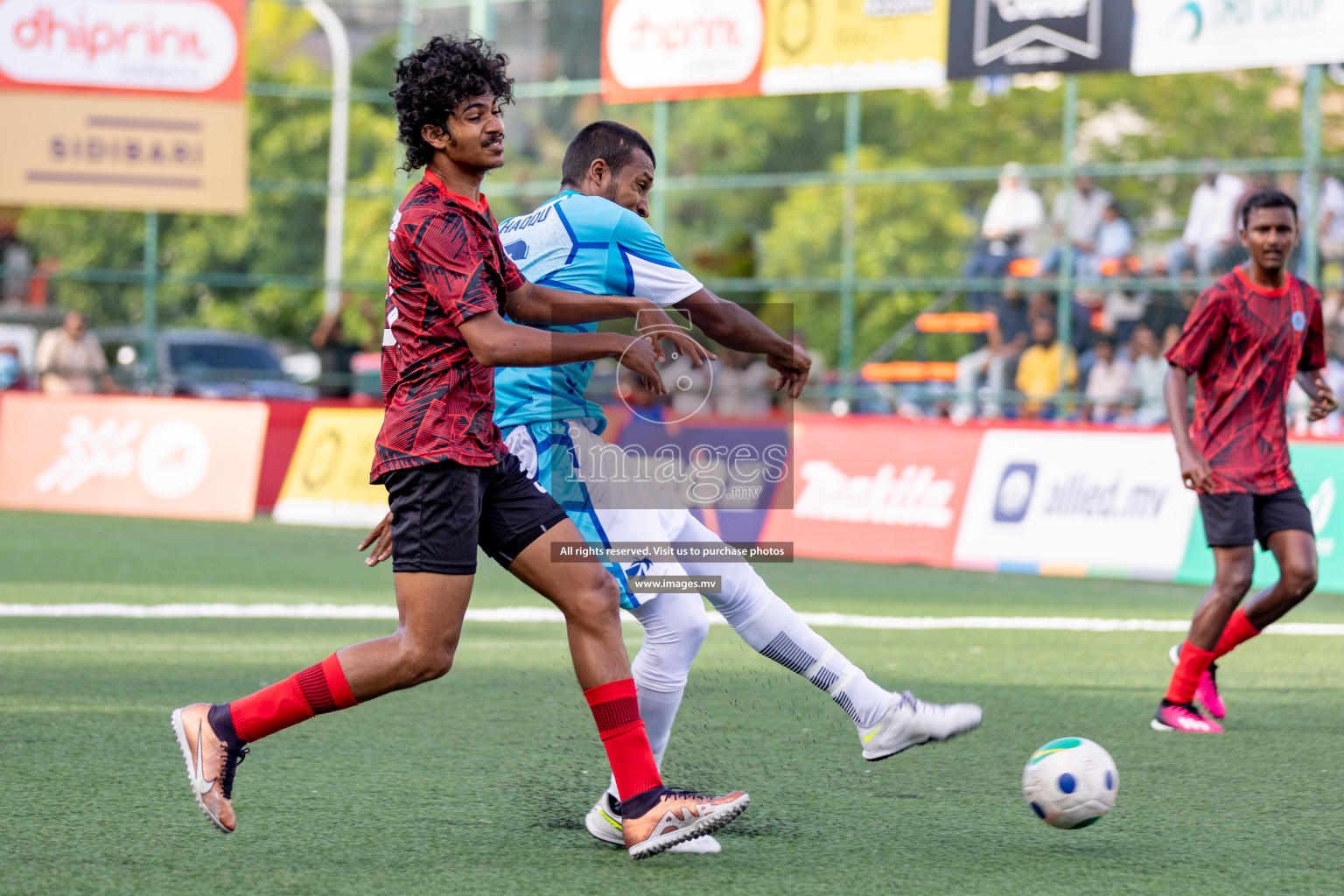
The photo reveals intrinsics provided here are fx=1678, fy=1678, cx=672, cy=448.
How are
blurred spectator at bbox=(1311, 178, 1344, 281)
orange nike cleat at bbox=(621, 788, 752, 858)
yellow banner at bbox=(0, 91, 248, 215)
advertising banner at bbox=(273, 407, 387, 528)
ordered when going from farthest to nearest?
yellow banner at bbox=(0, 91, 248, 215) < advertising banner at bbox=(273, 407, 387, 528) < blurred spectator at bbox=(1311, 178, 1344, 281) < orange nike cleat at bbox=(621, 788, 752, 858)

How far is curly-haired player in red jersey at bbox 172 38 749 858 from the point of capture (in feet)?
14.4

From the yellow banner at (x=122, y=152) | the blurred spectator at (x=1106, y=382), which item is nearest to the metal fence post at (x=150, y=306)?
the yellow banner at (x=122, y=152)

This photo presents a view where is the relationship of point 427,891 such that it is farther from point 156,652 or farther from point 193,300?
point 193,300

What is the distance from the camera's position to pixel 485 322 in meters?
4.31

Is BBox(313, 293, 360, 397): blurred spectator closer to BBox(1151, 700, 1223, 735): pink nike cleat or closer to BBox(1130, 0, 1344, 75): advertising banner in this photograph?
BBox(1130, 0, 1344, 75): advertising banner

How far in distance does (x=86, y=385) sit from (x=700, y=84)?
7.92m

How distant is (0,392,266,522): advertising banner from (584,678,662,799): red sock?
1289cm

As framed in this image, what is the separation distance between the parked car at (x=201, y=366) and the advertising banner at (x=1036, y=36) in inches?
363

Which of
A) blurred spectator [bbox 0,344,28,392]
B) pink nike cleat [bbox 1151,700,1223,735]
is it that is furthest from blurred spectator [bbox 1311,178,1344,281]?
blurred spectator [bbox 0,344,28,392]

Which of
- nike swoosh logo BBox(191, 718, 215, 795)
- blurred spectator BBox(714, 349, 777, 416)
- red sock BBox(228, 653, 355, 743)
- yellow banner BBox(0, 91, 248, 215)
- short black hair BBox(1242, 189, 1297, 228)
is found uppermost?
yellow banner BBox(0, 91, 248, 215)

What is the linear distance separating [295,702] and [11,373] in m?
17.0

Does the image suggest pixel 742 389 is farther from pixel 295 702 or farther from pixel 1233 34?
pixel 295 702

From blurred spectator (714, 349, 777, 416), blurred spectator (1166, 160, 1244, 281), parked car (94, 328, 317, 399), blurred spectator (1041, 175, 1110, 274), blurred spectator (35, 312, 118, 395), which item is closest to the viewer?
blurred spectator (1166, 160, 1244, 281)

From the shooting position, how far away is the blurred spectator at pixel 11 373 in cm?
1989
